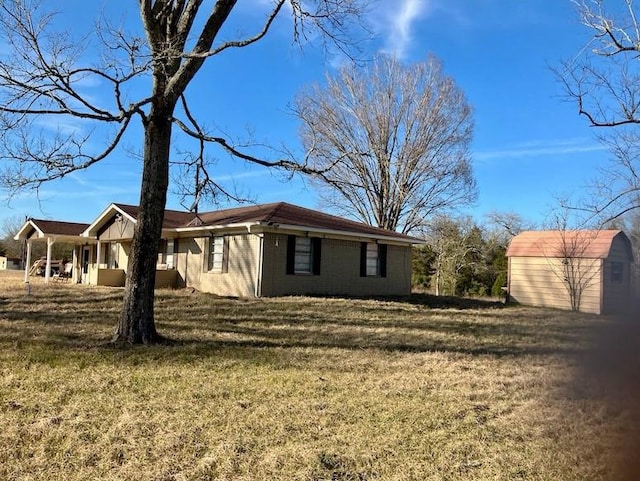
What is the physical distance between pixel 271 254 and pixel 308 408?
11379mm

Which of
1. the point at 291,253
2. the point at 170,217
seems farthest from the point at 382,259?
the point at 170,217

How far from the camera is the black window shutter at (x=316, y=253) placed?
16.9 m

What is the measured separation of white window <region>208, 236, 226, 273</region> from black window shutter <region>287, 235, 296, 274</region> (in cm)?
224

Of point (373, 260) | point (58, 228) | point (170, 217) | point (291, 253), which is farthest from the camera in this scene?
point (58, 228)

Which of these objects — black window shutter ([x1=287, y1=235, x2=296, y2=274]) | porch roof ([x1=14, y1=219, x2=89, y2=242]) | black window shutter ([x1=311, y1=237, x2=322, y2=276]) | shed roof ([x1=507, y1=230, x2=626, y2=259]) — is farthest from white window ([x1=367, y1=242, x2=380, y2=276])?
porch roof ([x1=14, y1=219, x2=89, y2=242])

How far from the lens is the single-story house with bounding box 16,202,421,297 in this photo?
1584cm

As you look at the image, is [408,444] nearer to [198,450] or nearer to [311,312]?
[198,450]

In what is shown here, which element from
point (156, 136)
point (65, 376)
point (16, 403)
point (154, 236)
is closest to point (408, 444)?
point (16, 403)

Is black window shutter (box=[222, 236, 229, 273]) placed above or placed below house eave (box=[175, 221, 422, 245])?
below

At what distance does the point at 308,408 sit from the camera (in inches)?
178

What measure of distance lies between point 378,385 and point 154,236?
4.12 meters

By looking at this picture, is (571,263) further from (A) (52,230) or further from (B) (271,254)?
(A) (52,230)

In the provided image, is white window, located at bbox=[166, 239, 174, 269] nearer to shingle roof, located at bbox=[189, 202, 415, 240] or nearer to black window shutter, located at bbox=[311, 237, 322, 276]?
shingle roof, located at bbox=[189, 202, 415, 240]

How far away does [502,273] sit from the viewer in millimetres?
26188
